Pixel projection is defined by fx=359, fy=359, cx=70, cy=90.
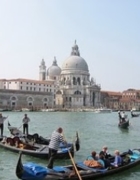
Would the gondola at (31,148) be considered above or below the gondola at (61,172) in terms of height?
above

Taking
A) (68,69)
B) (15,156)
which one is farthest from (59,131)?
(68,69)

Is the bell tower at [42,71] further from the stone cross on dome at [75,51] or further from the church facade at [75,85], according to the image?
the stone cross on dome at [75,51]

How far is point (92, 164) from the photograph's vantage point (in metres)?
8.20

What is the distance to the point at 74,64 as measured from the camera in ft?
284

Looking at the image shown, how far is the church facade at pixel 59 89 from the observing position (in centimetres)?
7250

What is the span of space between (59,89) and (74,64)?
8.20 m

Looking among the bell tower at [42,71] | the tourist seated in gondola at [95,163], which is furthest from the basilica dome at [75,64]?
the tourist seated in gondola at [95,163]

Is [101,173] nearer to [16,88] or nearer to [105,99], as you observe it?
[16,88]

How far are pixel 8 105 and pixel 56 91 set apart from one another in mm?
14984

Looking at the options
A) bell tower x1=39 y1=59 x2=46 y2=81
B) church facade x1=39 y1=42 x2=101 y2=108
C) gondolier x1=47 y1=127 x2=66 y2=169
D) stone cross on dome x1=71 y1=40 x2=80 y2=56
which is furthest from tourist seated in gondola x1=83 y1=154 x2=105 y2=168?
bell tower x1=39 y1=59 x2=46 y2=81

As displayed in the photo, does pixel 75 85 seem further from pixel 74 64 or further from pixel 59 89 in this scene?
pixel 74 64

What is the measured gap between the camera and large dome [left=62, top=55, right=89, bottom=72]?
284 feet

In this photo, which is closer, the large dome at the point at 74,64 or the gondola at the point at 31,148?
the gondola at the point at 31,148

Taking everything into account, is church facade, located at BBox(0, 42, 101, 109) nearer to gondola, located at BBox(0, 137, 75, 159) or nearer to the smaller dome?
the smaller dome
